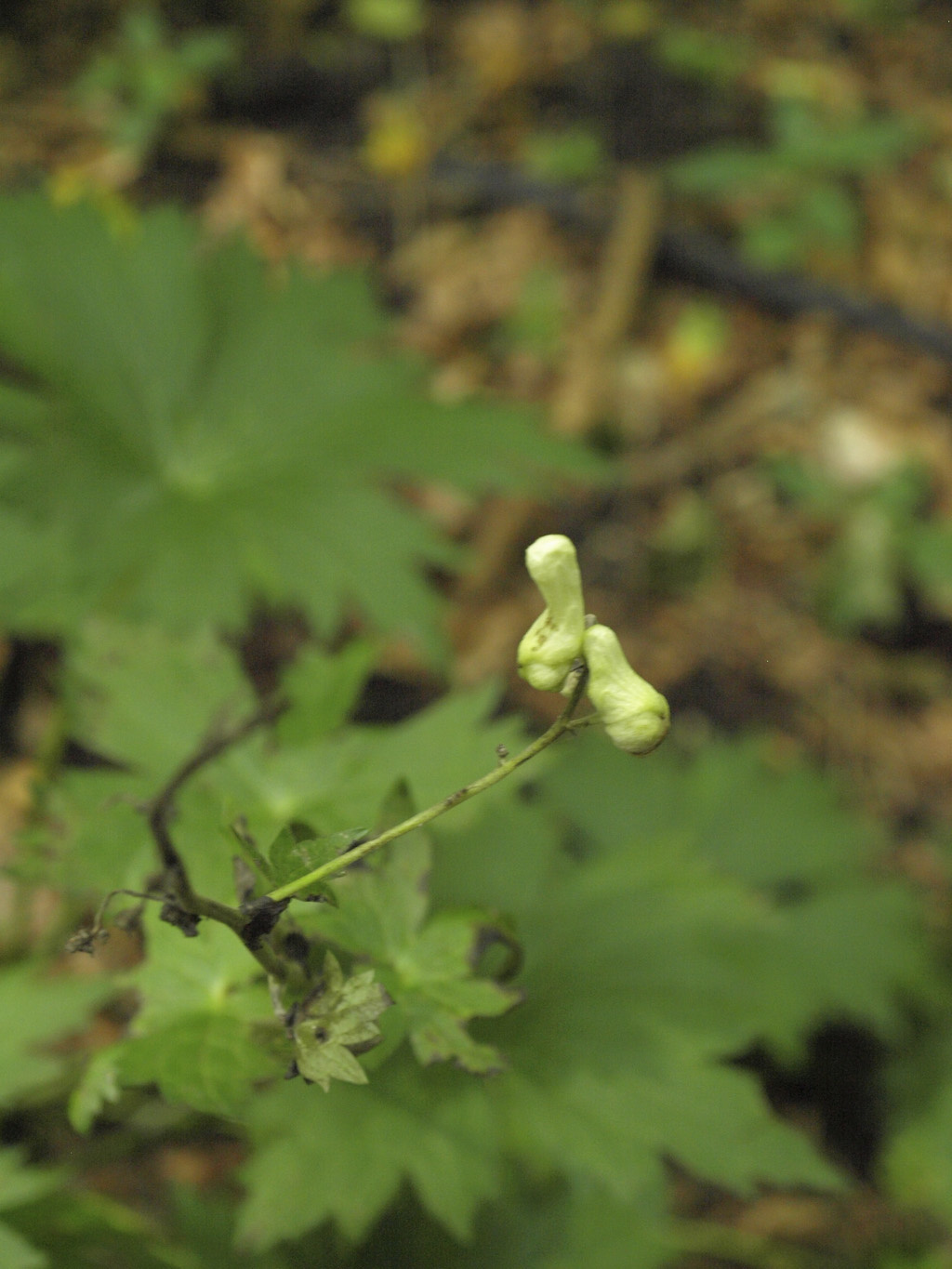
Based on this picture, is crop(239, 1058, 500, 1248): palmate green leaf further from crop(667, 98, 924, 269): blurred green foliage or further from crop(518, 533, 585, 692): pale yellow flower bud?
crop(667, 98, 924, 269): blurred green foliage

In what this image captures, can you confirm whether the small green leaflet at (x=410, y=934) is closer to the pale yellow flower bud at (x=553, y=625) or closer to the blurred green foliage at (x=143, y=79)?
the pale yellow flower bud at (x=553, y=625)

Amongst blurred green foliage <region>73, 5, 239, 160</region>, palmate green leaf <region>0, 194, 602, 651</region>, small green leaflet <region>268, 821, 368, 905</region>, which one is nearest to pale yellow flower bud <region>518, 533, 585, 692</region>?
small green leaflet <region>268, 821, 368, 905</region>

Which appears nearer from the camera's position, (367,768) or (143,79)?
(367,768)

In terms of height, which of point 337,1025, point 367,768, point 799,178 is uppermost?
point 337,1025

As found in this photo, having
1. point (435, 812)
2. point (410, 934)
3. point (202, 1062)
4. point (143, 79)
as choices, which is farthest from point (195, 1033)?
point (143, 79)

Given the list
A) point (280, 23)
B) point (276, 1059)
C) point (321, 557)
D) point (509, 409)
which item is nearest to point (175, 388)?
point (321, 557)

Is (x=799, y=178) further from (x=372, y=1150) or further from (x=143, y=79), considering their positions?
(x=372, y=1150)
